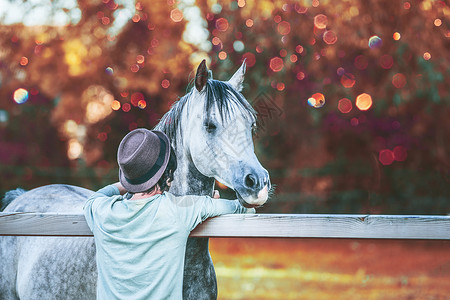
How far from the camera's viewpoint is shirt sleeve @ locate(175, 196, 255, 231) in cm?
175

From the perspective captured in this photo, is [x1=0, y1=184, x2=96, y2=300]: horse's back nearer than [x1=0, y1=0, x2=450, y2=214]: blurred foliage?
Yes

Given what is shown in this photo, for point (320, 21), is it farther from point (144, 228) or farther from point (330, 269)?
point (144, 228)

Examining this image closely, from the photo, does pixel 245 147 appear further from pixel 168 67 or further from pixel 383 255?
pixel 383 255

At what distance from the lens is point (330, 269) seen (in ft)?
26.1

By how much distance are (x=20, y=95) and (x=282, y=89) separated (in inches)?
205

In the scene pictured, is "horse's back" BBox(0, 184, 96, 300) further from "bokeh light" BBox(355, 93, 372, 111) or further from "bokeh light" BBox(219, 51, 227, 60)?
"bokeh light" BBox(355, 93, 372, 111)

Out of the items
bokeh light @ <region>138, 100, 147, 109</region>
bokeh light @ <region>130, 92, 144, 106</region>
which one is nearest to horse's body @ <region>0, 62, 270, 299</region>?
bokeh light @ <region>138, 100, 147, 109</region>

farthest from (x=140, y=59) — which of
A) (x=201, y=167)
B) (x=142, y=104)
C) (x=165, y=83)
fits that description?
(x=201, y=167)

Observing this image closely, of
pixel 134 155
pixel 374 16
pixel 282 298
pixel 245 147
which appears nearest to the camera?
pixel 134 155

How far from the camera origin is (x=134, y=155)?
171cm

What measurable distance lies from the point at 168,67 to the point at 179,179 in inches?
248

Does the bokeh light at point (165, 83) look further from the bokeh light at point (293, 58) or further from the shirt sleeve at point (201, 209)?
the shirt sleeve at point (201, 209)

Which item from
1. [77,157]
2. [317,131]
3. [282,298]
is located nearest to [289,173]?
[317,131]

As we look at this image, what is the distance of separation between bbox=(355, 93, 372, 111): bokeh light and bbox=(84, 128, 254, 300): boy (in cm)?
668
